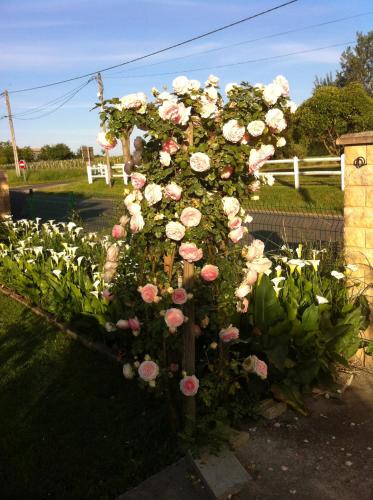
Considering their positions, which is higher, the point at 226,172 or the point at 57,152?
the point at 57,152

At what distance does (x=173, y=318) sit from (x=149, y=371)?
0.35m

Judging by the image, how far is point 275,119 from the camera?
2.62 metres

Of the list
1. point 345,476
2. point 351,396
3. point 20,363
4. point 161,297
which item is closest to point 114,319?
point 20,363

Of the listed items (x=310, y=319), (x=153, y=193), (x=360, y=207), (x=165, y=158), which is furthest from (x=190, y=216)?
(x=360, y=207)

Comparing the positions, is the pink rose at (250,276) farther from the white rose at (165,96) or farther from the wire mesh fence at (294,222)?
the wire mesh fence at (294,222)

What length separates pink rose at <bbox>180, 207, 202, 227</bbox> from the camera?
2625mm

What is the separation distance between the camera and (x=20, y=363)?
14.5 feet

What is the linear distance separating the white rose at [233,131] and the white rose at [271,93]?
0.23m

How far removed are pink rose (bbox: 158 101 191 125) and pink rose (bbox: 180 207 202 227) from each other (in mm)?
470

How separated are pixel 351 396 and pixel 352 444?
589 mm

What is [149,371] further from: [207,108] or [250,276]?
[207,108]

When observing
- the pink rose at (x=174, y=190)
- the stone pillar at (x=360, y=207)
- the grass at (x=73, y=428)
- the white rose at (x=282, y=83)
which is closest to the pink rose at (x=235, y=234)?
the pink rose at (x=174, y=190)

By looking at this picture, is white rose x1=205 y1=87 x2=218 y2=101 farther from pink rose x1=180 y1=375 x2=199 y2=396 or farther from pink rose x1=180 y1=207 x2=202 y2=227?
pink rose x1=180 y1=375 x2=199 y2=396

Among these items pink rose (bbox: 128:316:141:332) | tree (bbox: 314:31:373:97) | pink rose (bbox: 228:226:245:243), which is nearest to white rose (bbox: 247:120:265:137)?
pink rose (bbox: 228:226:245:243)
